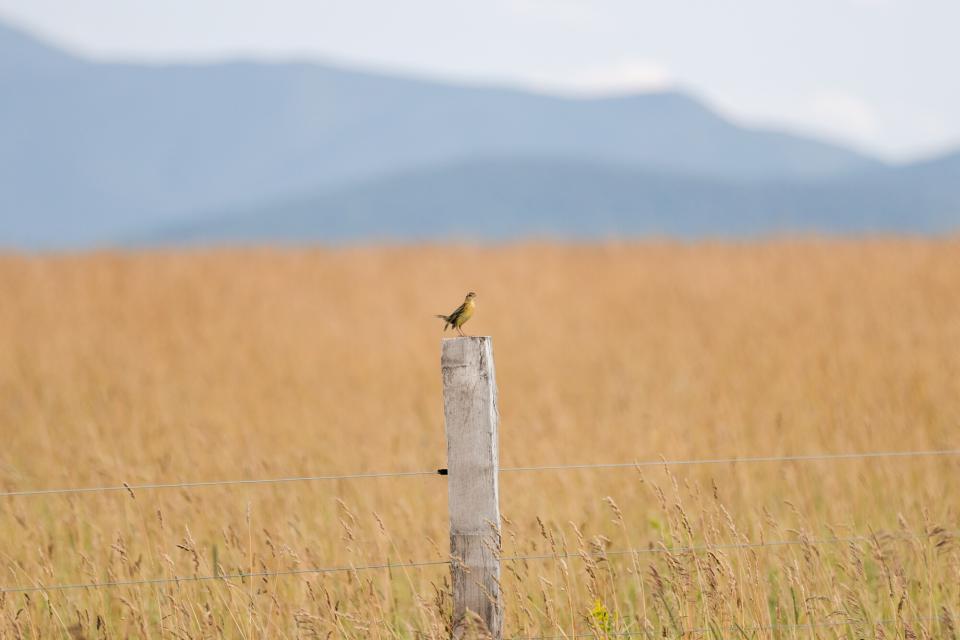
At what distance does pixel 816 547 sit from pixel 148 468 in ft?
12.8

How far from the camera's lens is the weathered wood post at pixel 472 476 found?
3.40m

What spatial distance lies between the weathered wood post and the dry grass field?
17 centimetres

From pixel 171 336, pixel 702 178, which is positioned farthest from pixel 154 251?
pixel 702 178

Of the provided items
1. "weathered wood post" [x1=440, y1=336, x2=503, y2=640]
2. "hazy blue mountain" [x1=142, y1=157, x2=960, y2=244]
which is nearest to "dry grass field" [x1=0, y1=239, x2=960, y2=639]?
"weathered wood post" [x1=440, y1=336, x2=503, y2=640]

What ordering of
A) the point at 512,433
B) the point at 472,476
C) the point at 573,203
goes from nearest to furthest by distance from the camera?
the point at 472,476 < the point at 512,433 < the point at 573,203

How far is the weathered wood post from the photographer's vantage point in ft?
11.1

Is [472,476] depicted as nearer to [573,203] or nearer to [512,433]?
[512,433]

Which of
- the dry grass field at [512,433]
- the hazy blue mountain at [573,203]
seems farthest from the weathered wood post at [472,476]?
the hazy blue mountain at [573,203]

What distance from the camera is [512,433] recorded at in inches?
279

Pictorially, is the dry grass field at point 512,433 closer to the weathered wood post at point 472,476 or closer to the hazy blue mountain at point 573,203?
the weathered wood post at point 472,476

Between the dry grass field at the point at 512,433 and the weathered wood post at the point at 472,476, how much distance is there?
17cm

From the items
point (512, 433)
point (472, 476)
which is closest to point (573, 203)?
point (512, 433)

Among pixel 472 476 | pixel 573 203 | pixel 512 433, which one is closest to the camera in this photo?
pixel 472 476

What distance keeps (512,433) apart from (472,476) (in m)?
3.68
